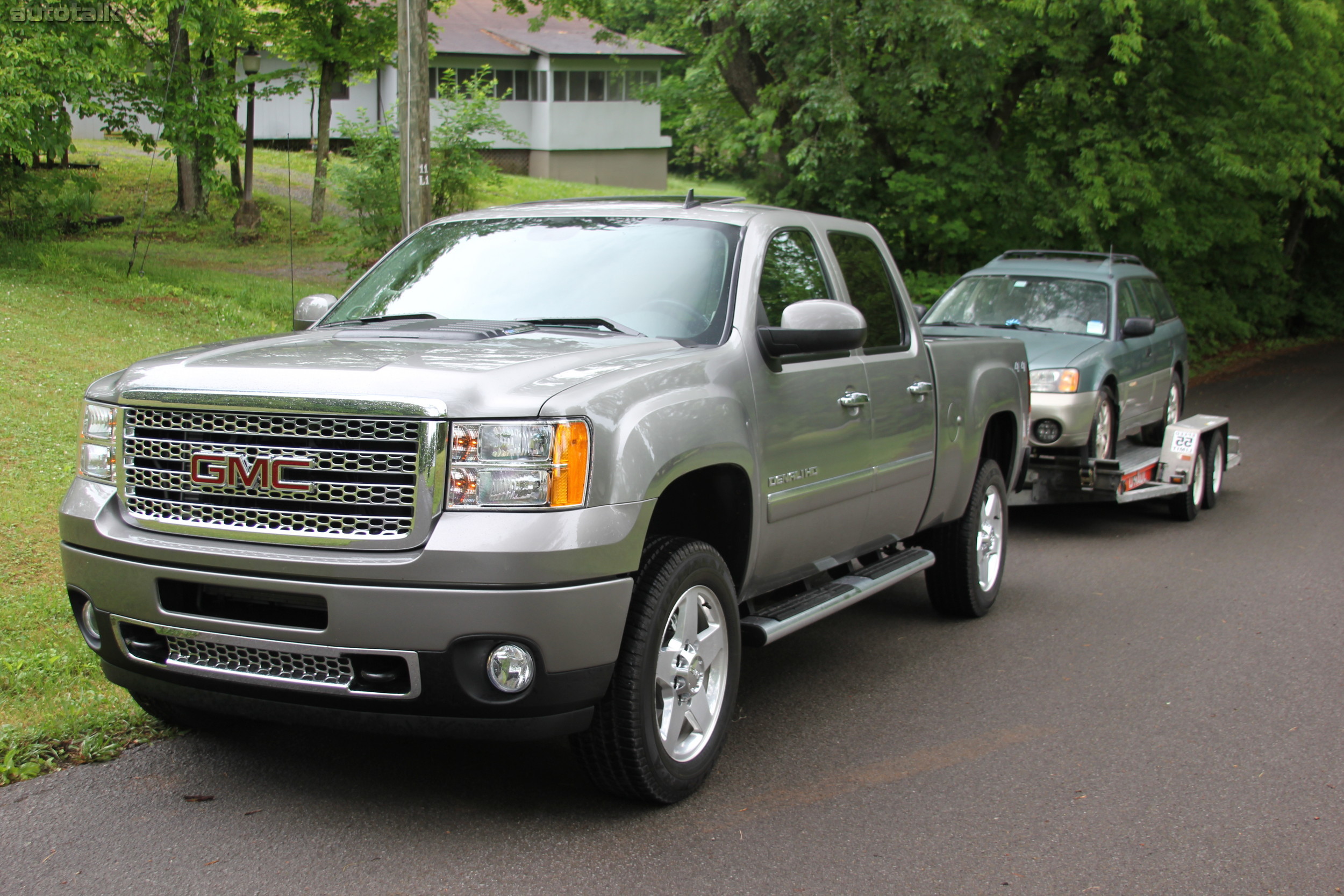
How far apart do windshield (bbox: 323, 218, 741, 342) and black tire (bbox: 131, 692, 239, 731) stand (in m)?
1.67

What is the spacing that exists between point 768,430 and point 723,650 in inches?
34.2

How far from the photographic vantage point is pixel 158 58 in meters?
18.3

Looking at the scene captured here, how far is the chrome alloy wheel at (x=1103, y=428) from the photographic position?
1042 cm

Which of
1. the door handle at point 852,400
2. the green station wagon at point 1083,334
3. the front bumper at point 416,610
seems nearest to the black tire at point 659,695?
the front bumper at point 416,610

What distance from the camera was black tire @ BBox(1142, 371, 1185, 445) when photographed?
1258 centimetres

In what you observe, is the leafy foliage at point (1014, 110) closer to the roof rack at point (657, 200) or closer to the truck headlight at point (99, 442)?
the roof rack at point (657, 200)

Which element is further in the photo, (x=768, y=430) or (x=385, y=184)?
(x=385, y=184)

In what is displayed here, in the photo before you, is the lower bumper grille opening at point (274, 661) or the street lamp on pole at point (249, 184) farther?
the street lamp on pole at point (249, 184)

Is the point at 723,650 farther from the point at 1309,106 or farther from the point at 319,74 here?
the point at 319,74

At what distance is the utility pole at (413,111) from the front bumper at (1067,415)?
17.3 feet

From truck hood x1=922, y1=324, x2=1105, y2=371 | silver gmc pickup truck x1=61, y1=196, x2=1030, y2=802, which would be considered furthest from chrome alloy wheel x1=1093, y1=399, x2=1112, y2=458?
silver gmc pickup truck x1=61, y1=196, x2=1030, y2=802

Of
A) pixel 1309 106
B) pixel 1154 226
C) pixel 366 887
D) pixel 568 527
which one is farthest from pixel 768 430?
pixel 1309 106

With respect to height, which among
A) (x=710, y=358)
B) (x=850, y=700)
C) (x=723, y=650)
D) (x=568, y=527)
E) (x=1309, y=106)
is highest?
(x=1309, y=106)

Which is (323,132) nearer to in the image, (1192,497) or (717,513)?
(1192,497)
